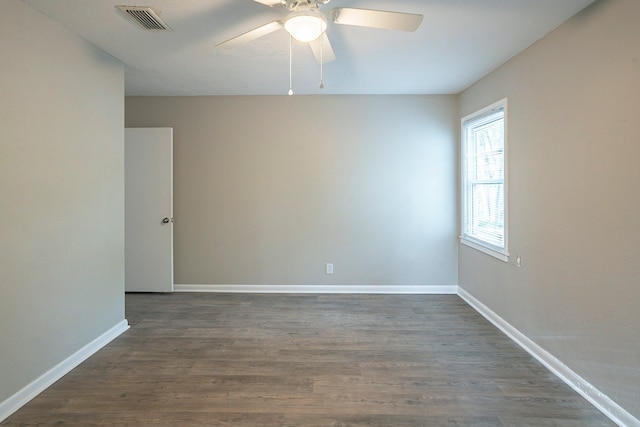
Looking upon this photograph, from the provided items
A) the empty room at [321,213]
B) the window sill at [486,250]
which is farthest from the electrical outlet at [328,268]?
the window sill at [486,250]

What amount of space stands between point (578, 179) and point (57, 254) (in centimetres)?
345

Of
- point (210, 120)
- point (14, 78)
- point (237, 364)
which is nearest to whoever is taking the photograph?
point (14, 78)

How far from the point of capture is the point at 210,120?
4.23 m

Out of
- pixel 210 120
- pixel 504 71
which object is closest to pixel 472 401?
pixel 504 71

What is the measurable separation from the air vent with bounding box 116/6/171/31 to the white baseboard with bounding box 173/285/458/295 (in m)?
2.89

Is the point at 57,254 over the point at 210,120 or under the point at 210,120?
under

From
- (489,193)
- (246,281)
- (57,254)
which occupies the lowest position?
(246,281)

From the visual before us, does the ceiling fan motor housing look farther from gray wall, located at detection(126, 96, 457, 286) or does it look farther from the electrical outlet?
the electrical outlet

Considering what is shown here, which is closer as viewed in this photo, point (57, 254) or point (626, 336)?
point (626, 336)

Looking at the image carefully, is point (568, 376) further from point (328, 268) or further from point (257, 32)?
point (257, 32)

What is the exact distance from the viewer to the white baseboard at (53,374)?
1998 mm

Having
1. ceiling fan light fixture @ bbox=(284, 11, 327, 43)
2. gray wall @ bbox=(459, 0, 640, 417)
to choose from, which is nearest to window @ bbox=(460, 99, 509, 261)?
gray wall @ bbox=(459, 0, 640, 417)

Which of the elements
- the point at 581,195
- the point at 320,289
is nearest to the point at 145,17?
the point at 581,195

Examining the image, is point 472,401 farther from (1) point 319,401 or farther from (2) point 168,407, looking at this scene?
(2) point 168,407
